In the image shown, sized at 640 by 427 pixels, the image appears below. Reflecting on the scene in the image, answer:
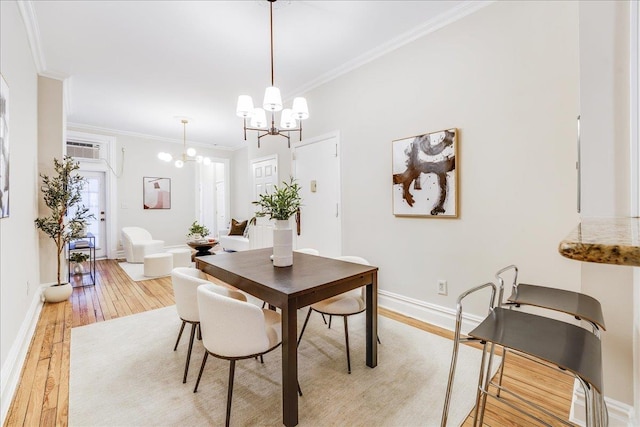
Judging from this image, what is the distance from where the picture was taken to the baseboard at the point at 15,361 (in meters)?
1.62

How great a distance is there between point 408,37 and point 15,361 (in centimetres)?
410

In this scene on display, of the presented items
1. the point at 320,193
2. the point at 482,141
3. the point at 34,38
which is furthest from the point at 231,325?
the point at 34,38

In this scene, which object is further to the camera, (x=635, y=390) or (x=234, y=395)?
(x=234, y=395)

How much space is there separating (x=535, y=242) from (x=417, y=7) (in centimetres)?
214

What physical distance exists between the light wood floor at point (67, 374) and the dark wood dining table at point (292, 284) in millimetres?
685

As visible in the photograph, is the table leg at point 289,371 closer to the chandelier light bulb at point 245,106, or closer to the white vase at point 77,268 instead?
the chandelier light bulb at point 245,106

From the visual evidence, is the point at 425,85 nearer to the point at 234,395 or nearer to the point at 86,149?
the point at 234,395

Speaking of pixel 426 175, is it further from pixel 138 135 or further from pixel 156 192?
pixel 138 135

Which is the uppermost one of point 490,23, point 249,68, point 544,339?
point 249,68

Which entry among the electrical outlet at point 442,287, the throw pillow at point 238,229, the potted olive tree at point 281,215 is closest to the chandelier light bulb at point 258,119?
the potted olive tree at point 281,215

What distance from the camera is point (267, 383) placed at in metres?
1.84

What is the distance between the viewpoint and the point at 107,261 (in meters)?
5.88

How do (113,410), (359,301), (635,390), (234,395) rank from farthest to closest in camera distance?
(359,301) < (234,395) < (113,410) < (635,390)

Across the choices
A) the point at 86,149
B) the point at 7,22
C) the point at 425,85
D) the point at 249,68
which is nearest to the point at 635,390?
the point at 425,85
